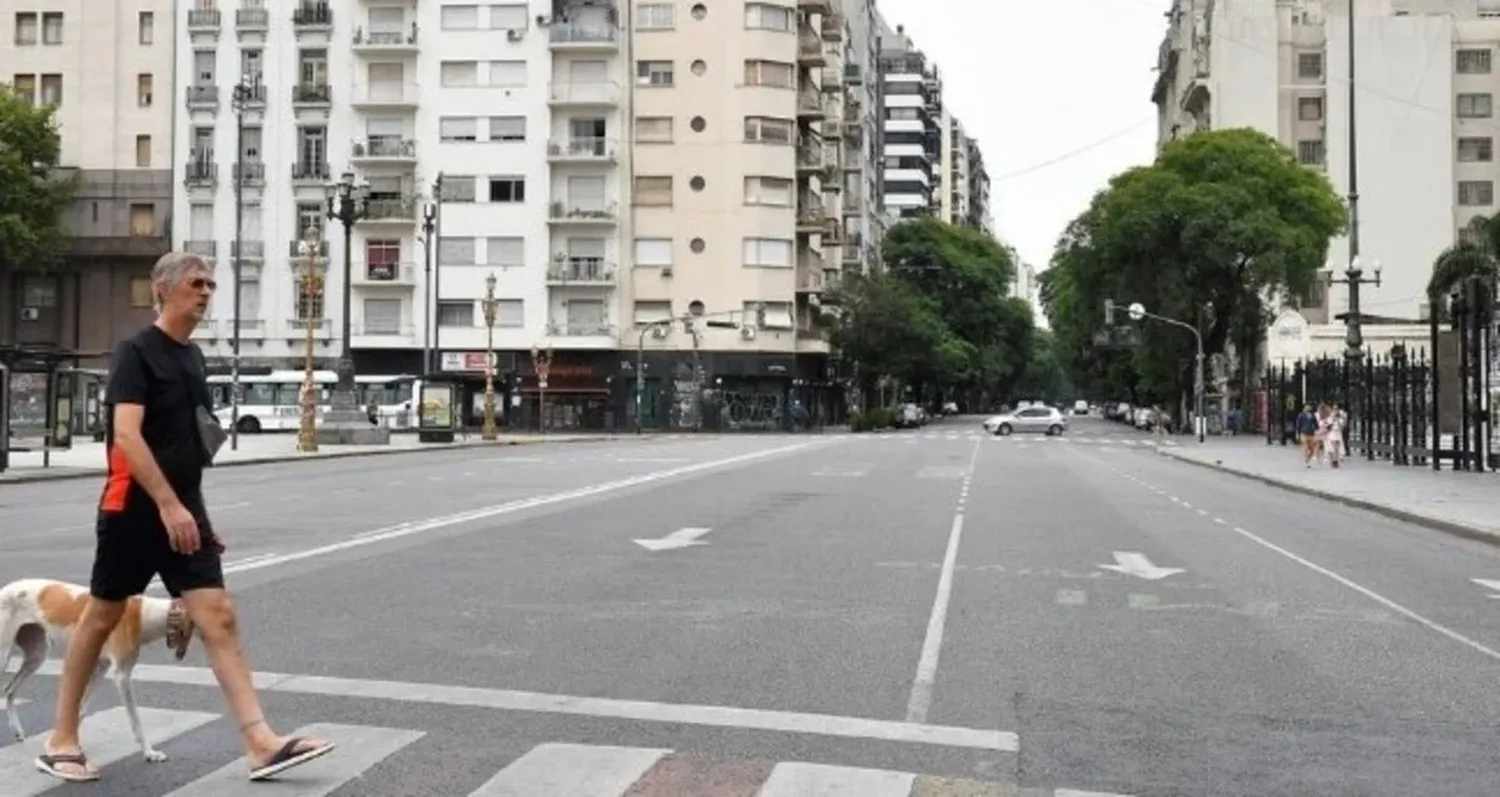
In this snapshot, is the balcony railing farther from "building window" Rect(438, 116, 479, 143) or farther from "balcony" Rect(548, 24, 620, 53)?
"balcony" Rect(548, 24, 620, 53)

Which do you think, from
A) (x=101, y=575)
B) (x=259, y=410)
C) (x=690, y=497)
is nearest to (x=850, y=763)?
(x=101, y=575)

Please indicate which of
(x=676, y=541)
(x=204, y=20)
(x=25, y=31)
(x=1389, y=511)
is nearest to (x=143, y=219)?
(x=204, y=20)

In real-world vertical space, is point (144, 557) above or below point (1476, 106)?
below

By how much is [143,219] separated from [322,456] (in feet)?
132

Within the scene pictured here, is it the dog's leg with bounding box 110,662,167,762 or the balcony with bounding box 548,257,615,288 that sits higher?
the balcony with bounding box 548,257,615,288

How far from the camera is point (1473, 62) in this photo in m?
83.1

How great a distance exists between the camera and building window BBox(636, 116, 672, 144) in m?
79.9

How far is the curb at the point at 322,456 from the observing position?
30.6 m

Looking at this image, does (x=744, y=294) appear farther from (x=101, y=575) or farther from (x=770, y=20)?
(x=101, y=575)

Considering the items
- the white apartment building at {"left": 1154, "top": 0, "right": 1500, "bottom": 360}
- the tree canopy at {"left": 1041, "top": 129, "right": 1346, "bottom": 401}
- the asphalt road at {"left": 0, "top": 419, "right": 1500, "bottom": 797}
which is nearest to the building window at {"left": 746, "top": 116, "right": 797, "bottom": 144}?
the tree canopy at {"left": 1041, "top": 129, "right": 1346, "bottom": 401}

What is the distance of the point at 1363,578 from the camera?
14.6 m

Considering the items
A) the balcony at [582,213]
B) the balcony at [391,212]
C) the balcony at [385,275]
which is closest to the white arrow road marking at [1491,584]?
the balcony at [582,213]

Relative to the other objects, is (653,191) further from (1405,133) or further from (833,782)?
(833,782)

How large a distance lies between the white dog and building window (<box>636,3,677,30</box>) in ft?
249
